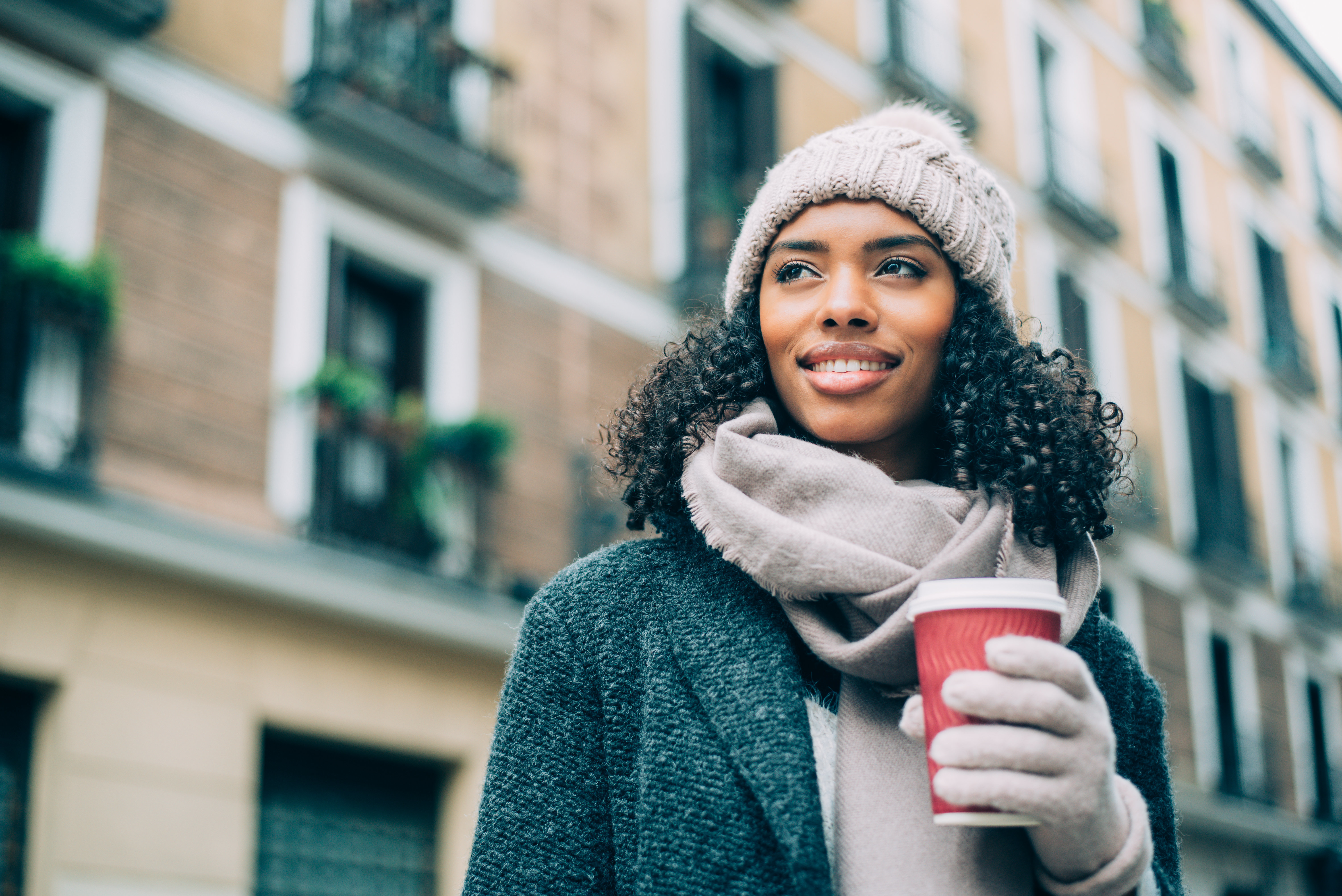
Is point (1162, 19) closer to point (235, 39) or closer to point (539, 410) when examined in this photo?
point (539, 410)

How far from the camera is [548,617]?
1893 mm

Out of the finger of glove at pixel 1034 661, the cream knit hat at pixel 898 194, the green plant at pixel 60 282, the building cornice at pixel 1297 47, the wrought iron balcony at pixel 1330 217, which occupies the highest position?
the building cornice at pixel 1297 47

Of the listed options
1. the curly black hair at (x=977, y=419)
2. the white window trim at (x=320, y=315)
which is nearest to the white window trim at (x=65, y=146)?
the white window trim at (x=320, y=315)

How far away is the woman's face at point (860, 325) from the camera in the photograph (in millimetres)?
1898

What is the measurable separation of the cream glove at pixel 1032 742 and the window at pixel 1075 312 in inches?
644

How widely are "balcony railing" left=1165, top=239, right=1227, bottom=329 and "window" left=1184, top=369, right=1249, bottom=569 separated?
84 cm

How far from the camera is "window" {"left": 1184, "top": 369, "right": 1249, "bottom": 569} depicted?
62.0 ft

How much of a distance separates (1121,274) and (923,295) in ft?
59.6

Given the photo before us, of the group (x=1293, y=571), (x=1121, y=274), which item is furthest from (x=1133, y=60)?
(x=1293, y=571)

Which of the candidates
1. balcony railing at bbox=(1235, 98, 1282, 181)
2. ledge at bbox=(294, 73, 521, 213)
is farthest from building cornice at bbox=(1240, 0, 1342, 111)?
ledge at bbox=(294, 73, 521, 213)

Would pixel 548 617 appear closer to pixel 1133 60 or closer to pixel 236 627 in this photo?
pixel 236 627

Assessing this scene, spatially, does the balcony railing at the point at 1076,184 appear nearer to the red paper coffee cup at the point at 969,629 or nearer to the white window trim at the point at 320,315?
the white window trim at the point at 320,315

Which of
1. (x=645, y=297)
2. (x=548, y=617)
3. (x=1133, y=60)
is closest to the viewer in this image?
(x=548, y=617)

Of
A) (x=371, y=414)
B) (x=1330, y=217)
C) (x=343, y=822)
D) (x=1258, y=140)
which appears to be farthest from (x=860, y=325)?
(x=1330, y=217)
